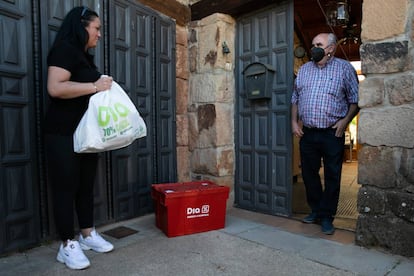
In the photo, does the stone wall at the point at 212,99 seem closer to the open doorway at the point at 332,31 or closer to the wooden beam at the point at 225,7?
the wooden beam at the point at 225,7

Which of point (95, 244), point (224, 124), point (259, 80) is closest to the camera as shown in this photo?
point (95, 244)

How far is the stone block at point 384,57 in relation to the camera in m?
1.99

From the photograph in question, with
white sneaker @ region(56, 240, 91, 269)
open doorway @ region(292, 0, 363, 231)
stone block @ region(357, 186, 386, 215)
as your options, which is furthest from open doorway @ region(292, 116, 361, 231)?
white sneaker @ region(56, 240, 91, 269)

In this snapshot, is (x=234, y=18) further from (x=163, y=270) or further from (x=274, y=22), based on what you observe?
(x=163, y=270)

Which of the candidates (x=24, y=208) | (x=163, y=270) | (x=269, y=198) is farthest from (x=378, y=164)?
(x=24, y=208)

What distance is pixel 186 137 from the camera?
3467mm

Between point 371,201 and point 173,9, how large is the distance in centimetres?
250

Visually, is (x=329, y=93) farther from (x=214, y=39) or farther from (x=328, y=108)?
(x=214, y=39)

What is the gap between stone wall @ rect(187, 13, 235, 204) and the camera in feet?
10.5

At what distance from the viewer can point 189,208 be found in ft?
8.12

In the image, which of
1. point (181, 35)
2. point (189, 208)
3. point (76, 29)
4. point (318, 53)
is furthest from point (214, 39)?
point (189, 208)

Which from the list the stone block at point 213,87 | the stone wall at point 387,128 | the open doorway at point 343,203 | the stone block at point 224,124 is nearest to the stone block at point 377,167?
the stone wall at point 387,128

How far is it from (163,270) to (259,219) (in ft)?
4.13

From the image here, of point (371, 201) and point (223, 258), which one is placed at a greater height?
point (371, 201)
